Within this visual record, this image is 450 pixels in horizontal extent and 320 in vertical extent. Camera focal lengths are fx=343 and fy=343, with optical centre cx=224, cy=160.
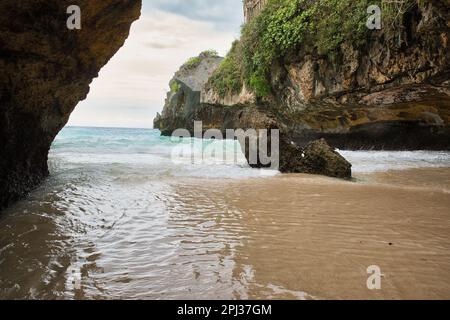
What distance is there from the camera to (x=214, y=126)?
28359 mm

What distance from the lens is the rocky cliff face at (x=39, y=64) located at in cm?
419

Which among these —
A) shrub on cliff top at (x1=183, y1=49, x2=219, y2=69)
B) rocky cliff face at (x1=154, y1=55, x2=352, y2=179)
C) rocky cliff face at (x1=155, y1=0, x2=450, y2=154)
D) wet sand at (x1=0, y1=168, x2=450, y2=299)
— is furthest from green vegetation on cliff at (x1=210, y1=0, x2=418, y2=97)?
shrub on cliff top at (x1=183, y1=49, x2=219, y2=69)

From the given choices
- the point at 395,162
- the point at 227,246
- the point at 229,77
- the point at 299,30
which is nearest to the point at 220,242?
the point at 227,246

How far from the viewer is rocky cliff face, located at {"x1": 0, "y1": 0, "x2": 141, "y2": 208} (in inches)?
165

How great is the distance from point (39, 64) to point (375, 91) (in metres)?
9.84

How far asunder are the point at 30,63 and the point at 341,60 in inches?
382

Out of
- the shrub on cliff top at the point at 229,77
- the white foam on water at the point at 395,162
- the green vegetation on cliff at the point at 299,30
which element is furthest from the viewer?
the shrub on cliff top at the point at 229,77

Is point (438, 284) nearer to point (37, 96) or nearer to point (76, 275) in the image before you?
point (76, 275)

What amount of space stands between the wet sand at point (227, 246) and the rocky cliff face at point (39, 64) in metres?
0.72

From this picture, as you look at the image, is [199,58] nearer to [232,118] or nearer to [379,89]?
[232,118]

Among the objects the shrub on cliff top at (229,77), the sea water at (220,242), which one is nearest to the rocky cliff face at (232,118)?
the shrub on cliff top at (229,77)

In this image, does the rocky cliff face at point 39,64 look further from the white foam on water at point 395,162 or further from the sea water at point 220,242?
the white foam on water at point 395,162

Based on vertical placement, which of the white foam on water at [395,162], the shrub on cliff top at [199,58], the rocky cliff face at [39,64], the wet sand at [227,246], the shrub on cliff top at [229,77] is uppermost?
the shrub on cliff top at [199,58]
